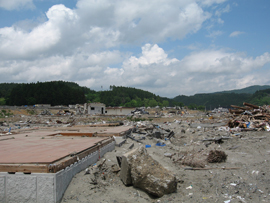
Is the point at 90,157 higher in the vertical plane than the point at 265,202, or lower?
higher

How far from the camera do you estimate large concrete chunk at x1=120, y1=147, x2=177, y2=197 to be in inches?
138

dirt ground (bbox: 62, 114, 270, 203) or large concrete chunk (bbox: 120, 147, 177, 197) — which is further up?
large concrete chunk (bbox: 120, 147, 177, 197)

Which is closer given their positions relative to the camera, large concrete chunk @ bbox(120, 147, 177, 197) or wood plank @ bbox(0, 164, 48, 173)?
wood plank @ bbox(0, 164, 48, 173)

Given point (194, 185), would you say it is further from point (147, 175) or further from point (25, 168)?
point (25, 168)

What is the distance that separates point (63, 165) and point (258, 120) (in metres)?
11.4

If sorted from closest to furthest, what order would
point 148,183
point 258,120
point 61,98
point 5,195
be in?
point 5,195, point 148,183, point 258,120, point 61,98

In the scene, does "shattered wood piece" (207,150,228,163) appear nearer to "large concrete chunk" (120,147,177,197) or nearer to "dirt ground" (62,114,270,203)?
"dirt ground" (62,114,270,203)

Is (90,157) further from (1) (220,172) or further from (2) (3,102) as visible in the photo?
(2) (3,102)

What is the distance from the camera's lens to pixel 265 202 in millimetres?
3270

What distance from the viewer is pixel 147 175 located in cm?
355

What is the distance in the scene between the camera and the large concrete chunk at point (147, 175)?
3500 mm

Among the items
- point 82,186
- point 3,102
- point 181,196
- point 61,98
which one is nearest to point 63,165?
point 82,186

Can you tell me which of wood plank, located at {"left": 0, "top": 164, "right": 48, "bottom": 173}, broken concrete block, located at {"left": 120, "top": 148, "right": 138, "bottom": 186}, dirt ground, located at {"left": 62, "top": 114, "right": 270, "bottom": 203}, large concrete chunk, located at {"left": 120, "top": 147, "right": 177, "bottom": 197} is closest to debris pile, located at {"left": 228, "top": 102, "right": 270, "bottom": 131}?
dirt ground, located at {"left": 62, "top": 114, "right": 270, "bottom": 203}

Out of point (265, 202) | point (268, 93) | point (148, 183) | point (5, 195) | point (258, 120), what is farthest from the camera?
point (268, 93)
